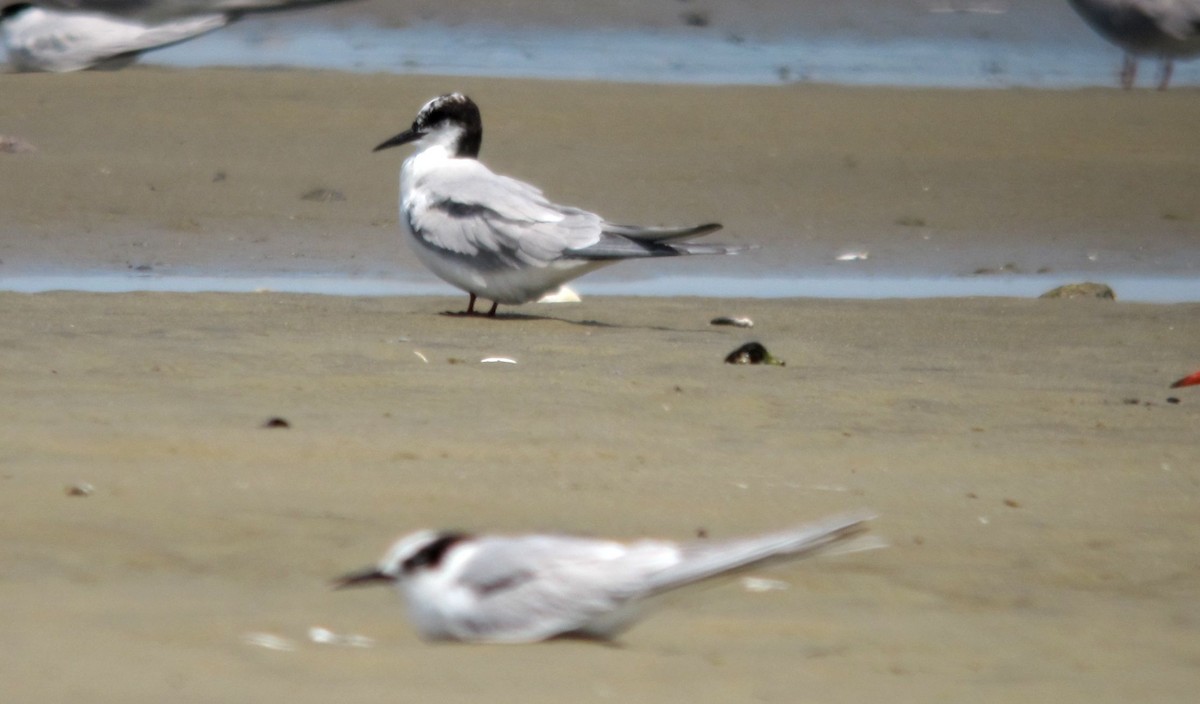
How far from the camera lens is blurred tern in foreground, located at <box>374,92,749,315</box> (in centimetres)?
707

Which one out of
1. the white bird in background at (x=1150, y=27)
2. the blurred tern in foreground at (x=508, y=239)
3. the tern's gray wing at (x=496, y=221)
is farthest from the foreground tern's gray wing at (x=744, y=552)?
the white bird in background at (x=1150, y=27)

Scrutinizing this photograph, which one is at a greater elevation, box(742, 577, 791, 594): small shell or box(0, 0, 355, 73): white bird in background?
box(0, 0, 355, 73): white bird in background

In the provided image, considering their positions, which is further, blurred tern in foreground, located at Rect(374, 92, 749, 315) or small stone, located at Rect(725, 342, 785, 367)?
blurred tern in foreground, located at Rect(374, 92, 749, 315)

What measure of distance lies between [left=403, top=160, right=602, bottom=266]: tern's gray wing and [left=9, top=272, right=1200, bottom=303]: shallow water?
83 centimetres

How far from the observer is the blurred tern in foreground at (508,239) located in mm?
7070

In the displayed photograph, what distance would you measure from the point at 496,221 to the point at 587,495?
2.94m

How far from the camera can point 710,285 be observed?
8695 millimetres

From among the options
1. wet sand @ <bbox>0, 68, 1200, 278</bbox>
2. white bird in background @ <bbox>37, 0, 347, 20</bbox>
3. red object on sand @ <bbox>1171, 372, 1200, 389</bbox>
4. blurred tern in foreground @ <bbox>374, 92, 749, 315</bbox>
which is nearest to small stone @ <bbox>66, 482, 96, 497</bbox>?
blurred tern in foreground @ <bbox>374, 92, 749, 315</bbox>

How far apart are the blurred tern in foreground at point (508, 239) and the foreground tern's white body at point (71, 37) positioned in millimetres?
4783

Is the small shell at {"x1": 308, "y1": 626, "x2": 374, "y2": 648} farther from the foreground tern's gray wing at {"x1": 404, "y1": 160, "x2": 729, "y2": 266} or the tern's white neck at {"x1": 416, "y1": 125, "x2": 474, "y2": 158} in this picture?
the tern's white neck at {"x1": 416, "y1": 125, "x2": 474, "y2": 158}

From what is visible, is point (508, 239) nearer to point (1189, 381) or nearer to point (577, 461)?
point (1189, 381)

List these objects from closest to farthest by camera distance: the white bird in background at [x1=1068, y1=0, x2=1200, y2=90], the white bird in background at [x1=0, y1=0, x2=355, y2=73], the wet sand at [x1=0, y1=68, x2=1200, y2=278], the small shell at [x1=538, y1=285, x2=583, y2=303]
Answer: the small shell at [x1=538, y1=285, x2=583, y2=303]
the wet sand at [x1=0, y1=68, x2=1200, y2=278]
the white bird in background at [x1=0, y1=0, x2=355, y2=73]
the white bird in background at [x1=1068, y1=0, x2=1200, y2=90]

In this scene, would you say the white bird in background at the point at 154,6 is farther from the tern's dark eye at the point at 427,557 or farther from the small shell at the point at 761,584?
the tern's dark eye at the point at 427,557

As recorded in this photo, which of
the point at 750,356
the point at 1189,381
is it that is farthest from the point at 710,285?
the point at 1189,381
